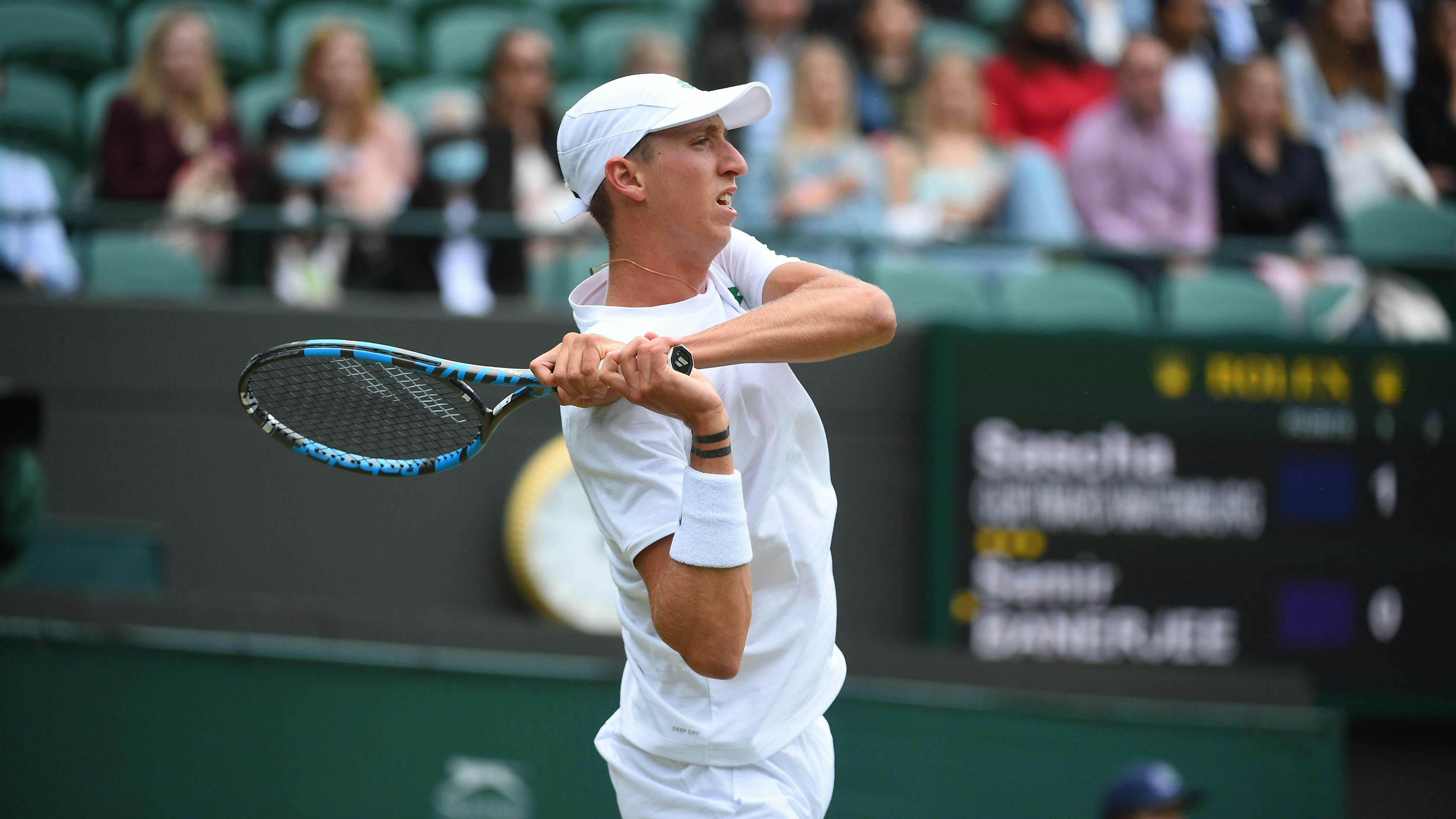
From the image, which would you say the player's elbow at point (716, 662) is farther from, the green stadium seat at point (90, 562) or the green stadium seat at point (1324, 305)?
the green stadium seat at point (1324, 305)

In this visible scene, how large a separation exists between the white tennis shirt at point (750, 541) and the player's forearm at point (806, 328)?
13cm

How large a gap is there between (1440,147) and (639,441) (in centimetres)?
719

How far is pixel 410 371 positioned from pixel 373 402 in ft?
1.03

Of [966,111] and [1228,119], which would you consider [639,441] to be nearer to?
[966,111]

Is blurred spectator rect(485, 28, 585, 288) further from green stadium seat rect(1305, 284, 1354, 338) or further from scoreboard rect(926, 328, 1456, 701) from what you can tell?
green stadium seat rect(1305, 284, 1354, 338)

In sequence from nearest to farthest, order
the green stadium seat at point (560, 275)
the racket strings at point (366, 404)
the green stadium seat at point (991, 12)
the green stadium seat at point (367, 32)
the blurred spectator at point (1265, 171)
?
the racket strings at point (366, 404) < the green stadium seat at point (560, 275) < the blurred spectator at point (1265, 171) < the green stadium seat at point (367, 32) < the green stadium seat at point (991, 12)

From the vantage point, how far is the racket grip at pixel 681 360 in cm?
252

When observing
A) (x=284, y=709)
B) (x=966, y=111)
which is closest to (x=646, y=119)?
(x=284, y=709)

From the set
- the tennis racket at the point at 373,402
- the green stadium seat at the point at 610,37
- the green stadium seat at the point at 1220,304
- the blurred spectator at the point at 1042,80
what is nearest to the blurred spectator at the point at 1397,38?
the blurred spectator at the point at 1042,80

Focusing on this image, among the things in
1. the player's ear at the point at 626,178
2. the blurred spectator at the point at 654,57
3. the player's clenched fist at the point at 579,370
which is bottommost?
the player's clenched fist at the point at 579,370

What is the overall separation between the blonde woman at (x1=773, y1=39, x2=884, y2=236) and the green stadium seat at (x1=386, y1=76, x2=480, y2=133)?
64.6 inches

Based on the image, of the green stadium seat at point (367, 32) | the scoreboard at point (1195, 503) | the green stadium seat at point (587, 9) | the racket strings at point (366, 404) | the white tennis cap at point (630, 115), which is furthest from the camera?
the green stadium seat at point (587, 9)

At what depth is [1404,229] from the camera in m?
7.79

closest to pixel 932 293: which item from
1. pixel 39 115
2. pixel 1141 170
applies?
pixel 1141 170
